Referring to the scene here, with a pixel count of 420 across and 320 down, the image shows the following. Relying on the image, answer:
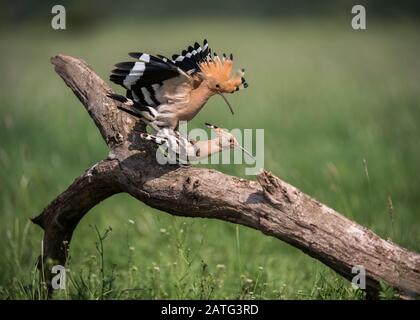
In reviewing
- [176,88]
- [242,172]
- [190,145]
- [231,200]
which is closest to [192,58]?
[176,88]

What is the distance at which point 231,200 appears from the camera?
8.80 feet

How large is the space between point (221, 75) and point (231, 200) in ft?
1.57

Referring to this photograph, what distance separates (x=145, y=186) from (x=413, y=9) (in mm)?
13114

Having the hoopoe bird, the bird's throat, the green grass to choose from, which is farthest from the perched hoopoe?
the green grass

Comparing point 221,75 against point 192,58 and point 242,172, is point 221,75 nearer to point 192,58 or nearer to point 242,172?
point 192,58

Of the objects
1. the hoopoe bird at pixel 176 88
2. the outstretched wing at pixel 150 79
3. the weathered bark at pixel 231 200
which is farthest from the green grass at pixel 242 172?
the outstretched wing at pixel 150 79

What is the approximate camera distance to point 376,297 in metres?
2.63

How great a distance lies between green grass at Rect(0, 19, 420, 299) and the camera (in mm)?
3494

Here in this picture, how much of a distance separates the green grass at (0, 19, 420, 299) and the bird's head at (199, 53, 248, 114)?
73 centimetres

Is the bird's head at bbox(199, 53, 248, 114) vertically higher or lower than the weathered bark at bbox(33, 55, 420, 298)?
higher

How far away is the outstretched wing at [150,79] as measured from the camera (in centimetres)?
272

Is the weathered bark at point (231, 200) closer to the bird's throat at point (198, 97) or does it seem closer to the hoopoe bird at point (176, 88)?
the hoopoe bird at point (176, 88)

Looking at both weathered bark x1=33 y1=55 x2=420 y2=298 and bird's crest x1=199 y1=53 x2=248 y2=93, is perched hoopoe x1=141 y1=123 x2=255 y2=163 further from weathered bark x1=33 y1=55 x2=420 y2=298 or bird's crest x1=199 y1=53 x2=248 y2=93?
bird's crest x1=199 y1=53 x2=248 y2=93
